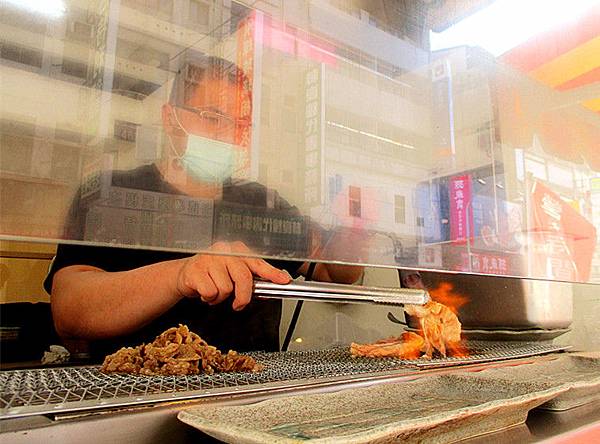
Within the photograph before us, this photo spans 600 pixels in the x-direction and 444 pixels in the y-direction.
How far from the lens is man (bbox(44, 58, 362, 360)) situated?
0.92m

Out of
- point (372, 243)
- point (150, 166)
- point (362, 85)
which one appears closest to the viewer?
point (150, 166)

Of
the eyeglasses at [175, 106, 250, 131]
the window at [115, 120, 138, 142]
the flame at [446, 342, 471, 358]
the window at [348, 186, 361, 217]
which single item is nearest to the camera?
the window at [115, 120, 138, 142]

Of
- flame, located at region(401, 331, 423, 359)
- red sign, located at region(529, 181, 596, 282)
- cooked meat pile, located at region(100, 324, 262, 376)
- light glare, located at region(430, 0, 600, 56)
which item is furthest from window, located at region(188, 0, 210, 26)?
red sign, located at region(529, 181, 596, 282)

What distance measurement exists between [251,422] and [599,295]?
83.9 inches

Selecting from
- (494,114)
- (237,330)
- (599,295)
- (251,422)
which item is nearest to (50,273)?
(237,330)

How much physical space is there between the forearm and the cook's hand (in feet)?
0.61

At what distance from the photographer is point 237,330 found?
2172 mm

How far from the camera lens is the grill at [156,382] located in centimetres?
62

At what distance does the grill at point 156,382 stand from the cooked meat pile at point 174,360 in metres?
0.03

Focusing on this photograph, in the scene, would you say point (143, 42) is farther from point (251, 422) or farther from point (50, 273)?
point (50, 273)

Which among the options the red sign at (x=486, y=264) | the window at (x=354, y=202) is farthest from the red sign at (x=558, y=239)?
the window at (x=354, y=202)

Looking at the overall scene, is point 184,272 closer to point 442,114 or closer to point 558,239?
Result: point 442,114

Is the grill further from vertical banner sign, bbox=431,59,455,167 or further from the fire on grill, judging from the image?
vertical banner sign, bbox=431,59,455,167

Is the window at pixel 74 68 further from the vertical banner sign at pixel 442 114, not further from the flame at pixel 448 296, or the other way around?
the flame at pixel 448 296
